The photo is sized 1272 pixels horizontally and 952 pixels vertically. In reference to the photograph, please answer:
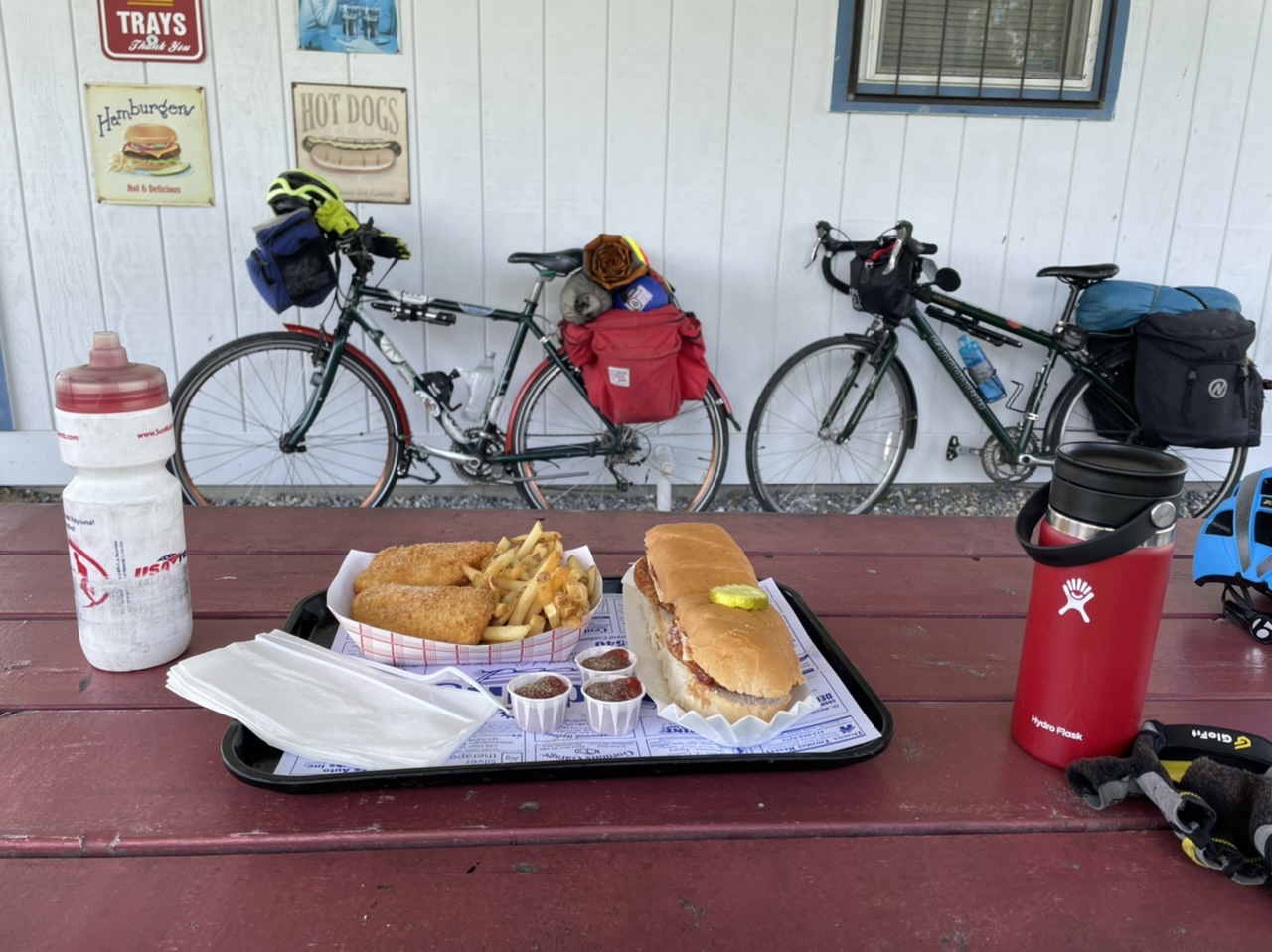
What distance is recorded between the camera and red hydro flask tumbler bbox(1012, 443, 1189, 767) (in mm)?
797

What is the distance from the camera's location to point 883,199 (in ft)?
11.4

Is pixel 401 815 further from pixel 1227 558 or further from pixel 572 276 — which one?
pixel 572 276

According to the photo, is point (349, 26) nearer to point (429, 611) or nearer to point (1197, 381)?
point (429, 611)

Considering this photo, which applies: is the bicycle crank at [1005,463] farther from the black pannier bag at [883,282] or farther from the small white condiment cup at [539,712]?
the small white condiment cup at [539,712]

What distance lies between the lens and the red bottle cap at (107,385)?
3.12 feet

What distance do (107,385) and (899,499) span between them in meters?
3.35

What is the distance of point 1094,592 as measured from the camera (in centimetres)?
83

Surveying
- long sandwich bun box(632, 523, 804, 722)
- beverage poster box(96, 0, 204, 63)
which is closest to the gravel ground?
beverage poster box(96, 0, 204, 63)

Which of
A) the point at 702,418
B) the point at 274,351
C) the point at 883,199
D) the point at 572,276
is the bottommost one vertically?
the point at 702,418

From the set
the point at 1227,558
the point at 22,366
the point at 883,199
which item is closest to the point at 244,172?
the point at 22,366

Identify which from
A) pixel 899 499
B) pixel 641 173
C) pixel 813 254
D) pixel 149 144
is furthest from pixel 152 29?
pixel 899 499

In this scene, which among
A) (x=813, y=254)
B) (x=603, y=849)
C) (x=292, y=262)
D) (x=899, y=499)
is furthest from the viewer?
(x=899, y=499)

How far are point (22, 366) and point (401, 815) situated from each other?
3.31 m

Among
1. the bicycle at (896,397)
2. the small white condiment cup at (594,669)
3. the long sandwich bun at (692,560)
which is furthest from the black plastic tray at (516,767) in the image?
the bicycle at (896,397)
